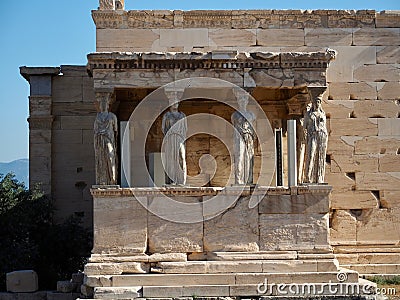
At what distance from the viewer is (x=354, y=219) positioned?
14.0 metres

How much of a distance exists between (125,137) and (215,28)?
108 inches

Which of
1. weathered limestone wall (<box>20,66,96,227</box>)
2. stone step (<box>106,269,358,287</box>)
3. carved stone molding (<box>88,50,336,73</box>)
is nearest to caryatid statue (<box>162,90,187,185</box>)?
carved stone molding (<box>88,50,336,73</box>)

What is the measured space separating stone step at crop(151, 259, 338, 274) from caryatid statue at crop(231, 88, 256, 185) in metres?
1.32

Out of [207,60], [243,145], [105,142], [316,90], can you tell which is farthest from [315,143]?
[105,142]

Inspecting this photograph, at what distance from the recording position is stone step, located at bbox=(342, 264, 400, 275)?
1371 centimetres

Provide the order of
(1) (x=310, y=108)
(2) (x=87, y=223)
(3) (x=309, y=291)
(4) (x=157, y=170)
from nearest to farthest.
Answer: (3) (x=309, y=291), (1) (x=310, y=108), (4) (x=157, y=170), (2) (x=87, y=223)

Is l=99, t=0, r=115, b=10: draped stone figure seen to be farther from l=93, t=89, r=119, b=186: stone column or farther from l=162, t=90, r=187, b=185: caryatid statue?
l=162, t=90, r=187, b=185: caryatid statue

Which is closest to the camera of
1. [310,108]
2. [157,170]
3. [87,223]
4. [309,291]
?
[309,291]

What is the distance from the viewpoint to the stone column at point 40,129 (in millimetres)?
15964

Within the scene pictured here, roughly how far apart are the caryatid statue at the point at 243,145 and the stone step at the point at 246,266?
132 centimetres

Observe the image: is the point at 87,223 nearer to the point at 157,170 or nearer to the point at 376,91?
the point at 157,170

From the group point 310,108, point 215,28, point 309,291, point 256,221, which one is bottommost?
point 309,291

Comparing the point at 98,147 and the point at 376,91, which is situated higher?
the point at 376,91

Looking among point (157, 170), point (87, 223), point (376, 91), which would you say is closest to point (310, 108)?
point (376, 91)
